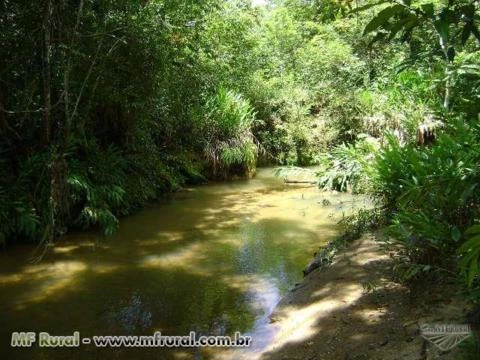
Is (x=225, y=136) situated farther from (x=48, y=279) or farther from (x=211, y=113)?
(x=48, y=279)

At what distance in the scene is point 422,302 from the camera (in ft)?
11.0

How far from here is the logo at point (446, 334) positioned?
8.71 feet

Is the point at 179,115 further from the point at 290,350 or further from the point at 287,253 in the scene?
the point at 290,350

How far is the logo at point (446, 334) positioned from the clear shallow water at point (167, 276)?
55.1 inches

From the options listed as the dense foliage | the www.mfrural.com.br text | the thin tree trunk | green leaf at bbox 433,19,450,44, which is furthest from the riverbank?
the thin tree trunk

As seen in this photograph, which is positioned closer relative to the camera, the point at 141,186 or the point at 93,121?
the point at 93,121

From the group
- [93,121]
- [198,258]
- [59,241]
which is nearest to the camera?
[198,258]

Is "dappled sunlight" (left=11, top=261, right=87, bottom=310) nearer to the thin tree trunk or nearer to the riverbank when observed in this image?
the thin tree trunk

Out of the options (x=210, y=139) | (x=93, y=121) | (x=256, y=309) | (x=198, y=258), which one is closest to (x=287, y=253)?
(x=198, y=258)

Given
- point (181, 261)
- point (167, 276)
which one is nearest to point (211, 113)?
point (181, 261)

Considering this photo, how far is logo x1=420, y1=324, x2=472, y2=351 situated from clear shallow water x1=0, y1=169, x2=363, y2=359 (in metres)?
1.40

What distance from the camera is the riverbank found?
3.01 m

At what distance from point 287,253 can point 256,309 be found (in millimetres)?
1688

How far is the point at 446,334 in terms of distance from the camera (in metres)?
2.75
